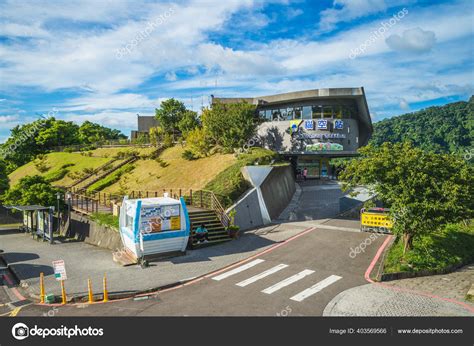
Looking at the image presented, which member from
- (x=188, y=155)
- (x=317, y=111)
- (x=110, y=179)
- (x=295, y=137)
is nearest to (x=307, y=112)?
(x=317, y=111)

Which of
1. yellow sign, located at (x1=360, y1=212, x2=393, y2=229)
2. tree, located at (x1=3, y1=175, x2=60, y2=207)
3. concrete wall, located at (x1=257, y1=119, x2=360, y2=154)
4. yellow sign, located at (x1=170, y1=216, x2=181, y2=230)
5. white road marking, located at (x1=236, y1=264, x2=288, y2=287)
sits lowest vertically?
white road marking, located at (x1=236, y1=264, x2=288, y2=287)

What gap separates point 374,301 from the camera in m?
13.0

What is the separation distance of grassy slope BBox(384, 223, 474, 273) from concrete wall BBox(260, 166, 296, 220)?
10.3 metres

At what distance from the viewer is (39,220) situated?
2775 cm

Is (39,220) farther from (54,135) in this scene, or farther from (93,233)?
(54,135)

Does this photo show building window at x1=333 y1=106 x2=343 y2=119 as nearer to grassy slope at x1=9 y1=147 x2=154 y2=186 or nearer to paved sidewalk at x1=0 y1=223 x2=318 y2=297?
paved sidewalk at x1=0 y1=223 x2=318 y2=297

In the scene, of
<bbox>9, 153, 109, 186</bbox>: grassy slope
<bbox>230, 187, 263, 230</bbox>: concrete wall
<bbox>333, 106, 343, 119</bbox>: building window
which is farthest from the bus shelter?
<bbox>333, 106, 343, 119</bbox>: building window

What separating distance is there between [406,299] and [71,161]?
55334 millimetres

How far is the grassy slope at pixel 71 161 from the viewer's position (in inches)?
2001

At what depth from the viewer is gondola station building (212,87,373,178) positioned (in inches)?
1566

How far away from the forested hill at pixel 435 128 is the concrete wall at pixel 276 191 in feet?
259

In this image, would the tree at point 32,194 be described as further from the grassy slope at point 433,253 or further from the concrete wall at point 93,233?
the grassy slope at point 433,253
